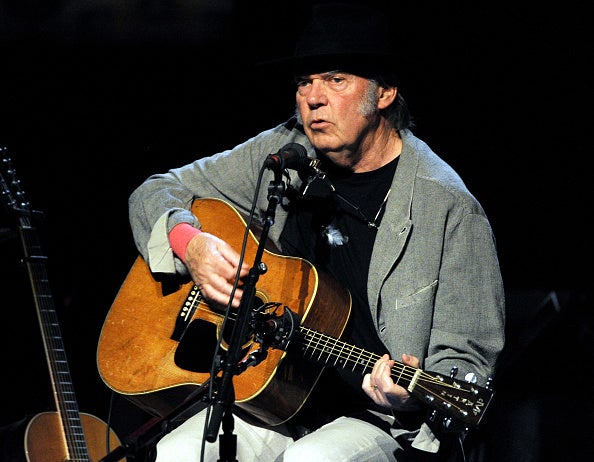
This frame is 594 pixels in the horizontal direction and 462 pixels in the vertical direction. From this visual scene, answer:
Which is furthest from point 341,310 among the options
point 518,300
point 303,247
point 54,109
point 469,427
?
point 54,109

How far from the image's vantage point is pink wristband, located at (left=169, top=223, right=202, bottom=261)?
315cm

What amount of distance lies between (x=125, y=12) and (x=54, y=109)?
2.30 ft

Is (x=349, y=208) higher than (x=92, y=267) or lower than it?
higher

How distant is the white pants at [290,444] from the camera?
8.95 ft

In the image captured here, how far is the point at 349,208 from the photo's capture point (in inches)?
129

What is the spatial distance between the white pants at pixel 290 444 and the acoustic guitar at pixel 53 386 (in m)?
0.39

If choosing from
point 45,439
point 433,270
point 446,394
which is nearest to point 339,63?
point 433,270

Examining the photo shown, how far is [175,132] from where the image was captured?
14.4 ft

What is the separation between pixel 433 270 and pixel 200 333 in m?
1.02

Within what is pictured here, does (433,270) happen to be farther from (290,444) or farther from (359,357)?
(290,444)

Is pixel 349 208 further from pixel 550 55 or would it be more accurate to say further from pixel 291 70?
pixel 550 55

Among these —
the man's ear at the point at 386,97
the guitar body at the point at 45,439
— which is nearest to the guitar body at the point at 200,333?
the guitar body at the point at 45,439

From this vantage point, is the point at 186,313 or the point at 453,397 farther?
the point at 186,313

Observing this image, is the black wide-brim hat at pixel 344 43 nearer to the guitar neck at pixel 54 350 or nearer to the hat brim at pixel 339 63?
the hat brim at pixel 339 63
